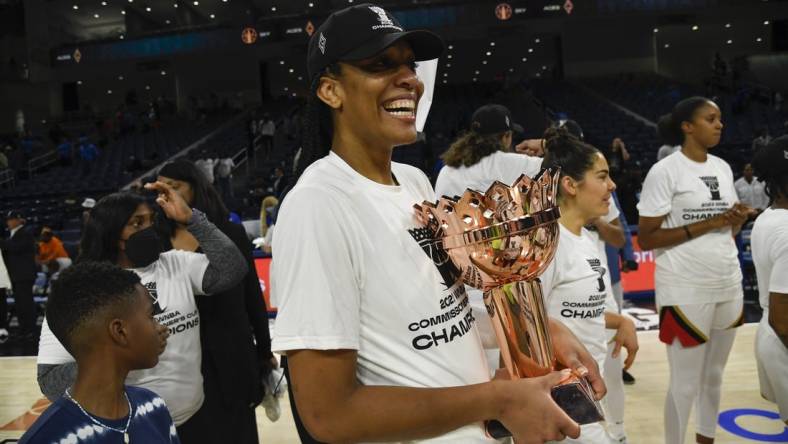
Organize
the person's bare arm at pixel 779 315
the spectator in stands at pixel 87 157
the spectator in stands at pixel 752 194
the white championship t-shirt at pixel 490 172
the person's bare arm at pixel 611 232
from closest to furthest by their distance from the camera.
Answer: the person's bare arm at pixel 779 315 < the white championship t-shirt at pixel 490 172 < the person's bare arm at pixel 611 232 < the spectator in stands at pixel 752 194 < the spectator in stands at pixel 87 157

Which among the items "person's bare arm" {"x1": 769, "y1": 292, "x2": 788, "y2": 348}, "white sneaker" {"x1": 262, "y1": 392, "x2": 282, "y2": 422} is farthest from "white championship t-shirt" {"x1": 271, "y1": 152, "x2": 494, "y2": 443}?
"white sneaker" {"x1": 262, "y1": 392, "x2": 282, "y2": 422}

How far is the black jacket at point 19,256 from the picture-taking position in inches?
258

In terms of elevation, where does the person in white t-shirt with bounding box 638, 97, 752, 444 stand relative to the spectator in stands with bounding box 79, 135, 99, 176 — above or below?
below

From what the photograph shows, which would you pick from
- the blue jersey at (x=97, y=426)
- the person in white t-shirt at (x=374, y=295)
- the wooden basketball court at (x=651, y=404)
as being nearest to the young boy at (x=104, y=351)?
the blue jersey at (x=97, y=426)

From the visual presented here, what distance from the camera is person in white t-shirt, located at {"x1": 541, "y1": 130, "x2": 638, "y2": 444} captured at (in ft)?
6.42

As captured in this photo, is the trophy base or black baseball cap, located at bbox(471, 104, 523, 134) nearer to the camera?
the trophy base

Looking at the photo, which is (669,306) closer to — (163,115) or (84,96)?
(163,115)

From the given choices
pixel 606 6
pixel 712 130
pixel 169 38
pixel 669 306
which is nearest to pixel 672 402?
pixel 669 306

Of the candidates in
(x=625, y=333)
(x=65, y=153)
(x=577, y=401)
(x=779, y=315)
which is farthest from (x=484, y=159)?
(x=65, y=153)

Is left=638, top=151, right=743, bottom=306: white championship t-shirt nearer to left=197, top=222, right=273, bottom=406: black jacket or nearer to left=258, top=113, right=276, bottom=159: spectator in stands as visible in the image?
left=197, top=222, right=273, bottom=406: black jacket

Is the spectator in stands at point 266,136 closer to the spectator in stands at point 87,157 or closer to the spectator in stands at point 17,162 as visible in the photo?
the spectator in stands at point 87,157

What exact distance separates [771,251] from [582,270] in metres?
0.59

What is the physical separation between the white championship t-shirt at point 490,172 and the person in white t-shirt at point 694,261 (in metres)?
0.58

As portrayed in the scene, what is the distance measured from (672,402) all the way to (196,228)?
2.08 metres
